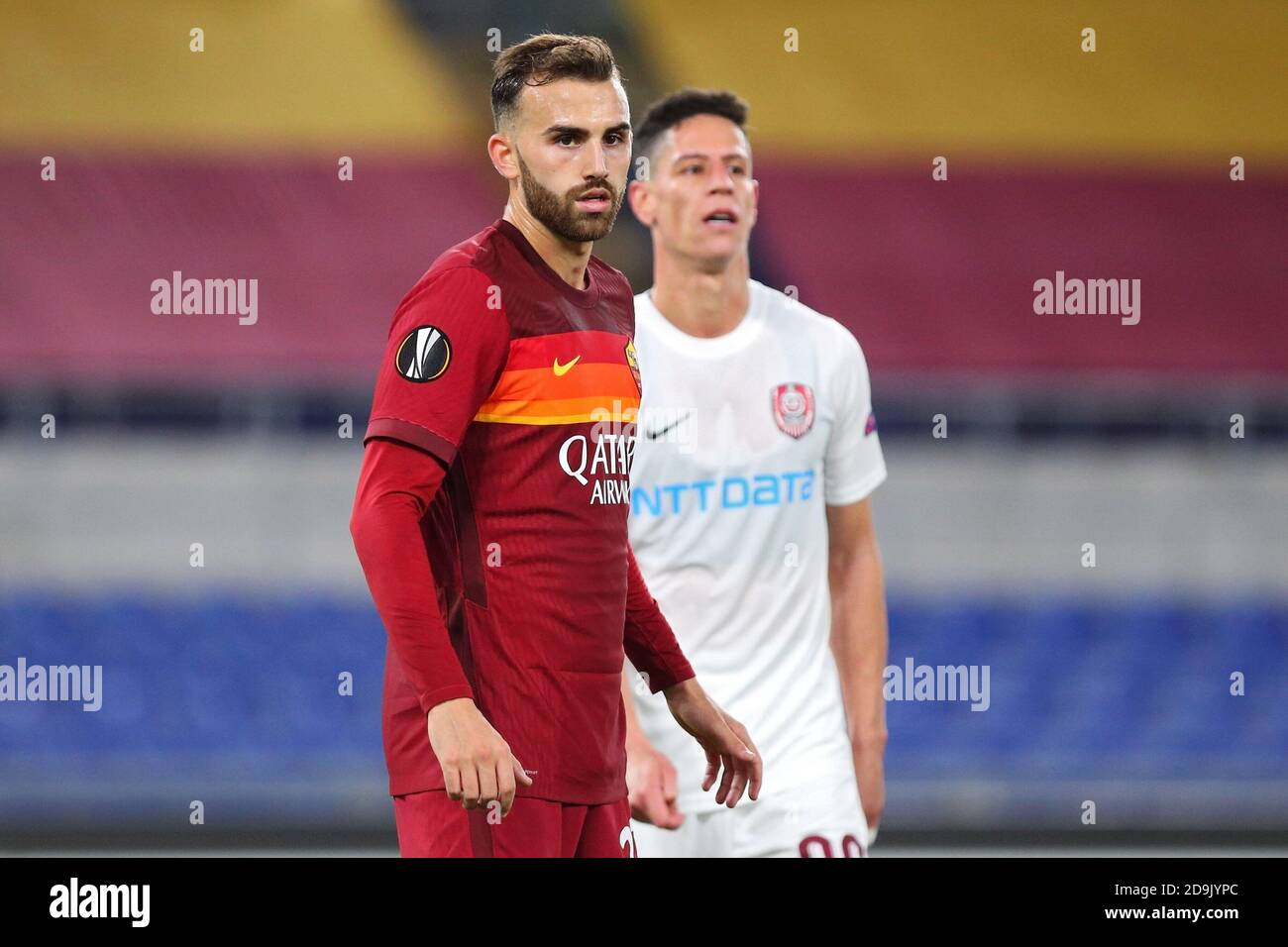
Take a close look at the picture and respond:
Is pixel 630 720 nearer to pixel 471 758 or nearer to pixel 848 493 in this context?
pixel 848 493

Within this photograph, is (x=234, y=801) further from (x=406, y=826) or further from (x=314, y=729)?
(x=406, y=826)

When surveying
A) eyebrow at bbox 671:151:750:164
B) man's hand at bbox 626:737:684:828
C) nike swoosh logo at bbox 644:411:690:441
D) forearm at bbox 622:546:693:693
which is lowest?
man's hand at bbox 626:737:684:828

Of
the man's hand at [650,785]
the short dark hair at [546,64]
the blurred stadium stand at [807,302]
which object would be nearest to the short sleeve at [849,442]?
the man's hand at [650,785]

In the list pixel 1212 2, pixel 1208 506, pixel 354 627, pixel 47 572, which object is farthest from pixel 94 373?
pixel 1212 2

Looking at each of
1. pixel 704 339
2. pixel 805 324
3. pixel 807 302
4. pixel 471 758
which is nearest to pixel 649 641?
pixel 471 758

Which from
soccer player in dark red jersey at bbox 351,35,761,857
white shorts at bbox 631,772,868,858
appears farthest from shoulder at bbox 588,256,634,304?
white shorts at bbox 631,772,868,858

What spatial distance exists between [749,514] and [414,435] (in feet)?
5.07

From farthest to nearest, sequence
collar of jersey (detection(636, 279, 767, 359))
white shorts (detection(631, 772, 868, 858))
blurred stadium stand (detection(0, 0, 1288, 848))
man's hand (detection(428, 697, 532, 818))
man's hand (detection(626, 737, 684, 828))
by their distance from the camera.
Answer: blurred stadium stand (detection(0, 0, 1288, 848)) → collar of jersey (detection(636, 279, 767, 359)) → white shorts (detection(631, 772, 868, 858)) → man's hand (detection(626, 737, 684, 828)) → man's hand (detection(428, 697, 532, 818))

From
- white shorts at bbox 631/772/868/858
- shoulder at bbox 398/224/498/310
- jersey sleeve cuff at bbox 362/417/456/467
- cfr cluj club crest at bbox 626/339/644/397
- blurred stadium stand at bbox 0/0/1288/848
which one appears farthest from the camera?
blurred stadium stand at bbox 0/0/1288/848

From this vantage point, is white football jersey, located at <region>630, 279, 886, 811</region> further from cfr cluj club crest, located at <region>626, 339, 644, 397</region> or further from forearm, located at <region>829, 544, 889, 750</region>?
cfr cluj club crest, located at <region>626, 339, 644, 397</region>

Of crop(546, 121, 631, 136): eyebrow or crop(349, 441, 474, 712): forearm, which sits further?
crop(546, 121, 631, 136): eyebrow

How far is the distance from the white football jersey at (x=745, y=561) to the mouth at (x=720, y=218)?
40cm

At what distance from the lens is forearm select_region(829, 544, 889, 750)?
4.10 meters
